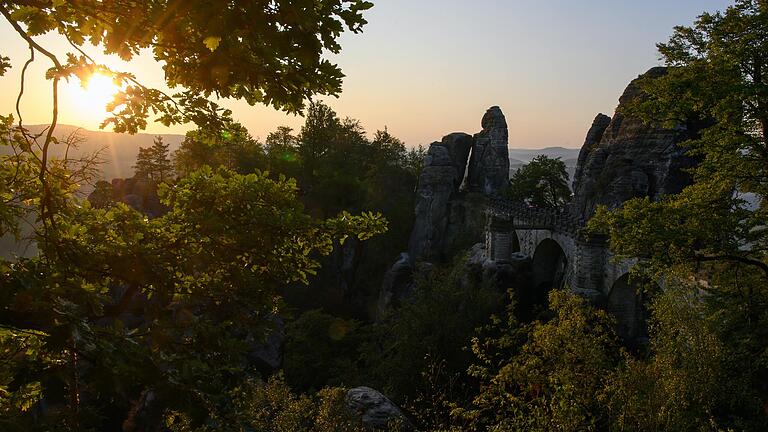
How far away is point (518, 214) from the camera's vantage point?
3706 cm

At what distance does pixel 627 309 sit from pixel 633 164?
395 inches

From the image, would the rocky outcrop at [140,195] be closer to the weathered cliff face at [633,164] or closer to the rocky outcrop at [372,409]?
the rocky outcrop at [372,409]

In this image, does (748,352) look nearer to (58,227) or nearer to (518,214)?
(58,227)

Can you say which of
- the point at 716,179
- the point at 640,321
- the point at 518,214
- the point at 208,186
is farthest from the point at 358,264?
the point at 208,186

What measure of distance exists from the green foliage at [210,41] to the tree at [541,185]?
1790 inches

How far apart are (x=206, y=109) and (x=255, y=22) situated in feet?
8.68

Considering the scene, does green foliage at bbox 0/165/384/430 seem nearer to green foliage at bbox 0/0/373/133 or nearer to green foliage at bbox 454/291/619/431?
green foliage at bbox 0/0/373/133

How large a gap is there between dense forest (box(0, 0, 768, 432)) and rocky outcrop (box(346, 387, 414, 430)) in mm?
87

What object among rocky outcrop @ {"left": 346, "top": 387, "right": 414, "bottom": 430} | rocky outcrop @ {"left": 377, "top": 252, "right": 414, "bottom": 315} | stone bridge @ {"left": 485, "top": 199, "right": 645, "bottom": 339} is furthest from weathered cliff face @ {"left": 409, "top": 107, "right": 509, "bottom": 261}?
rocky outcrop @ {"left": 346, "top": 387, "right": 414, "bottom": 430}

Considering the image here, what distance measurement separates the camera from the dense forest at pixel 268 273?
12.1 feet

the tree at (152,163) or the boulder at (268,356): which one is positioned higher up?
the tree at (152,163)

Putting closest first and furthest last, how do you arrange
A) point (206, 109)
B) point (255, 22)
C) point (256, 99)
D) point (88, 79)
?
point (255, 22) < point (88, 79) < point (256, 99) < point (206, 109)

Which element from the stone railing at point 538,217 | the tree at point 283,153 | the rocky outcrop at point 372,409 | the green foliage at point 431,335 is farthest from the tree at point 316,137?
the rocky outcrop at point 372,409

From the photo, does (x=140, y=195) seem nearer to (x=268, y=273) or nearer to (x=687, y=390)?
(x=268, y=273)
